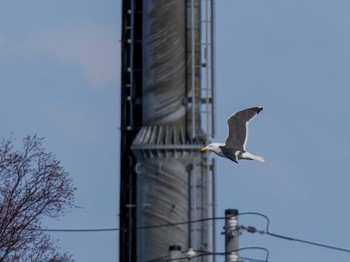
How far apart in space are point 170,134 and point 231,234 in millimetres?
5649

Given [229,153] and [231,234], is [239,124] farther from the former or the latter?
[231,234]

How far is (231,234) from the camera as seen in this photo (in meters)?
48.6

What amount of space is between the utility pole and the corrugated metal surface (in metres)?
4.47

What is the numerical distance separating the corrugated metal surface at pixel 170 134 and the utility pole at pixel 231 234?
14.7 ft

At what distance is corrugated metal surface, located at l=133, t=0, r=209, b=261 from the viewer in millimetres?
53438

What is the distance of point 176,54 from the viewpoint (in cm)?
5372

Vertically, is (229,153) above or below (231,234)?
above

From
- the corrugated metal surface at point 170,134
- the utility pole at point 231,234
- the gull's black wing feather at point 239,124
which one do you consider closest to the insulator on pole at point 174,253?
the utility pole at point 231,234

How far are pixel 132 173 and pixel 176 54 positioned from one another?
3.15m

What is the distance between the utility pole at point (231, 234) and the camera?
48344 millimetres

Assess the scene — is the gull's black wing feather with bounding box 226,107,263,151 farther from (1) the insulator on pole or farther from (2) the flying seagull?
(1) the insulator on pole

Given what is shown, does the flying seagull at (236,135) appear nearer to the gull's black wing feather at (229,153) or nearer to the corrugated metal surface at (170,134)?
the gull's black wing feather at (229,153)

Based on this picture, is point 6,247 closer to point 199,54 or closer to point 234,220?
point 199,54

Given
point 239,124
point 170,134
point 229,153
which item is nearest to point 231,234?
point 229,153
